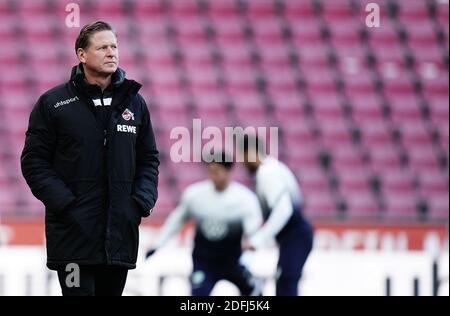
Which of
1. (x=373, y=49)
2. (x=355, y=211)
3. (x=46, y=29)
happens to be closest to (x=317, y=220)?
(x=355, y=211)

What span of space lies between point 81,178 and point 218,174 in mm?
3588

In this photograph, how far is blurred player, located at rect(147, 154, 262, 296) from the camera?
→ 7.73 m

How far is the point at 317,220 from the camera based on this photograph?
10.1 m

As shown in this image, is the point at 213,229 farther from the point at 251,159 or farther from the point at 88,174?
the point at 88,174

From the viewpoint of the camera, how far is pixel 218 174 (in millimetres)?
7855

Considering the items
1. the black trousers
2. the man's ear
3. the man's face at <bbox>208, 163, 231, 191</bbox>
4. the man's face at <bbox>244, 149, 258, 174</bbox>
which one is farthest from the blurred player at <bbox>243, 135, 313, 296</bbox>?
the man's ear

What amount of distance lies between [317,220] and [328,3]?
180 inches

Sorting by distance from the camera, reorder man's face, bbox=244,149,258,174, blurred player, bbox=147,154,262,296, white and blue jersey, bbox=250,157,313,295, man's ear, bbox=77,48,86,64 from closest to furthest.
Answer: man's ear, bbox=77,48,86,64 → white and blue jersey, bbox=250,157,313,295 → man's face, bbox=244,149,258,174 → blurred player, bbox=147,154,262,296

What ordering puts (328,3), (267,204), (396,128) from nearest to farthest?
(267,204) < (396,128) < (328,3)

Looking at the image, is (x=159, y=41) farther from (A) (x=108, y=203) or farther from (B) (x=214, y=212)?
(A) (x=108, y=203)

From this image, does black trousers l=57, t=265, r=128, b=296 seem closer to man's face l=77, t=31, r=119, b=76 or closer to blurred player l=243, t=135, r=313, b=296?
man's face l=77, t=31, r=119, b=76

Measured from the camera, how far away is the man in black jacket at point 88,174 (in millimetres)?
4293

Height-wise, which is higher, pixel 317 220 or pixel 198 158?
pixel 198 158

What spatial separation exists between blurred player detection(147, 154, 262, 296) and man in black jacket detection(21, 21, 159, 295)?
3.19 metres
